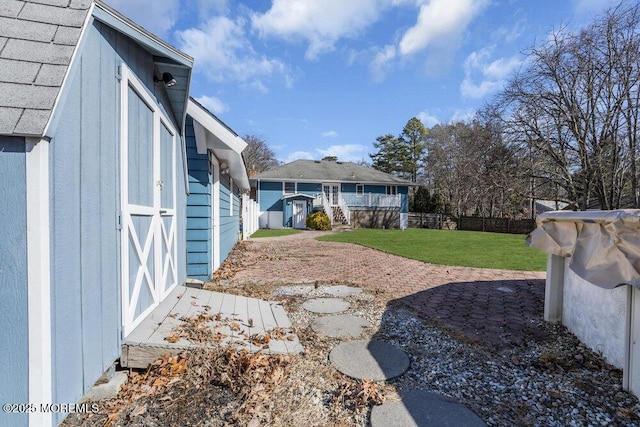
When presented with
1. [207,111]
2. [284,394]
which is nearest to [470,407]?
[284,394]

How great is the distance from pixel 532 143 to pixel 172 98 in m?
17.9

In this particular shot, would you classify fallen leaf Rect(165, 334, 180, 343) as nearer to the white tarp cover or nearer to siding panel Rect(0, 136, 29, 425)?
siding panel Rect(0, 136, 29, 425)

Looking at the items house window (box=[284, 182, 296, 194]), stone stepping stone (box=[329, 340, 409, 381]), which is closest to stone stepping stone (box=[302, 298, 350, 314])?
stone stepping stone (box=[329, 340, 409, 381])

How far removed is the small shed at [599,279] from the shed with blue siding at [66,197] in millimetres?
4007

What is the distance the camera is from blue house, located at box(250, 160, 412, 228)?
2355 centimetres

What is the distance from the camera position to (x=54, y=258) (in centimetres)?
176

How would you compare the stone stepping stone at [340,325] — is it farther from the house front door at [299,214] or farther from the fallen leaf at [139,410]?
the house front door at [299,214]

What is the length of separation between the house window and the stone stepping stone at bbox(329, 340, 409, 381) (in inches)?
848

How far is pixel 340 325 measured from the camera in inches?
156

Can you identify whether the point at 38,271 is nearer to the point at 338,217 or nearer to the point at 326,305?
the point at 326,305

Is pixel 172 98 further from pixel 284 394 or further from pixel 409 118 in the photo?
pixel 409 118

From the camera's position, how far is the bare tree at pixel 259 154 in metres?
35.9

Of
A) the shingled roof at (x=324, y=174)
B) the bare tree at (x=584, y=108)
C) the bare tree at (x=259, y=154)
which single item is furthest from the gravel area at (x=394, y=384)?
the bare tree at (x=259, y=154)

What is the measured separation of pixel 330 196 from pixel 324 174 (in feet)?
6.62
